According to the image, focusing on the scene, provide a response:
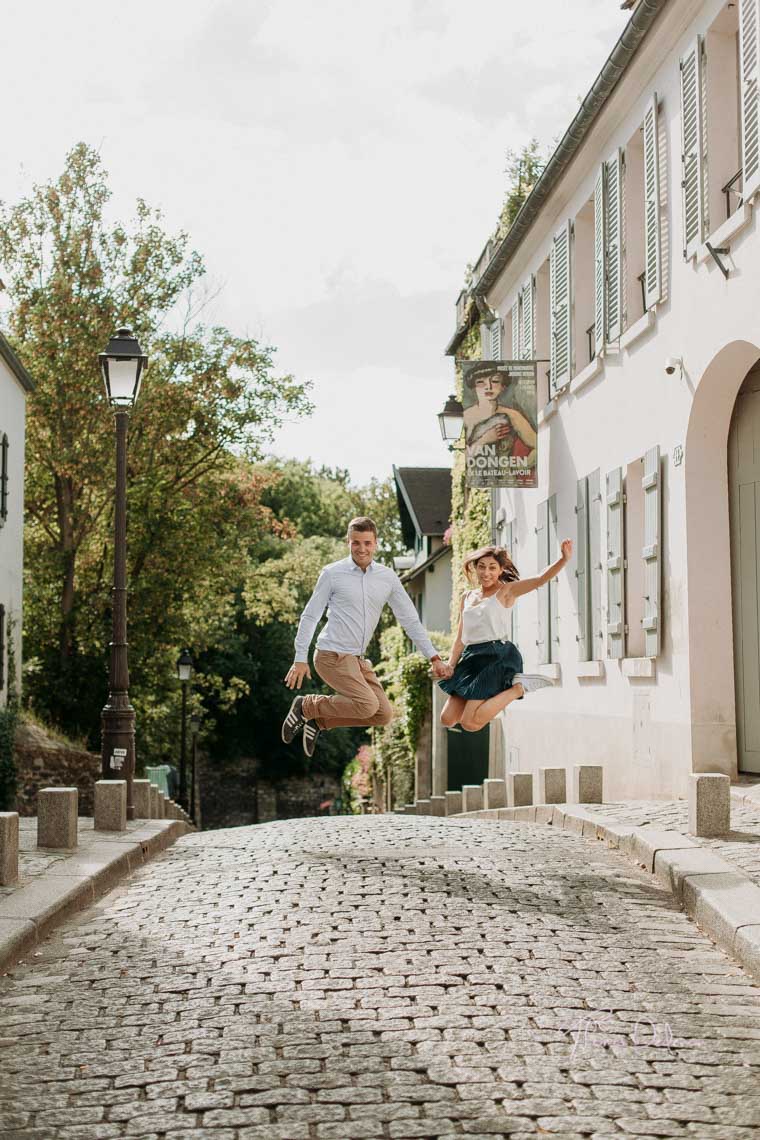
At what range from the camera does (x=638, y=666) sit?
1402cm

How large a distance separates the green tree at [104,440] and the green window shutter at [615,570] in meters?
16.8

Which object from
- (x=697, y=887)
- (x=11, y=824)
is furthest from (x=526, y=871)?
(x=11, y=824)

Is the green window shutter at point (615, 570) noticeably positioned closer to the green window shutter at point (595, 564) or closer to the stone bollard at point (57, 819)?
the green window shutter at point (595, 564)

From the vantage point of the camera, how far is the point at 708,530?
12.8 m

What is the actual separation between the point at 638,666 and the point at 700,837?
4.83m

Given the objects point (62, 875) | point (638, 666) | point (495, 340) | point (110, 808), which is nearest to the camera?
point (62, 875)

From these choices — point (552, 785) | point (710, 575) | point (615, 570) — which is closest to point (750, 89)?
point (710, 575)

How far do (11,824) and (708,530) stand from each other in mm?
7165

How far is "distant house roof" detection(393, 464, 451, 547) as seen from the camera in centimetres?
4234

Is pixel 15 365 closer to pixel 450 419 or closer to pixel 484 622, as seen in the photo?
pixel 450 419

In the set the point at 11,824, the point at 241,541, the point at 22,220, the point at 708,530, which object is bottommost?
the point at 11,824

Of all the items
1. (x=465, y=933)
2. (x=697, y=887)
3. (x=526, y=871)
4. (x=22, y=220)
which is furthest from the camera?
(x=22, y=220)

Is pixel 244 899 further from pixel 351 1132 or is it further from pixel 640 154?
pixel 640 154

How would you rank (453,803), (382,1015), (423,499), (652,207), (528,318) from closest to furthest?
(382,1015) < (652,207) < (453,803) < (528,318) < (423,499)
